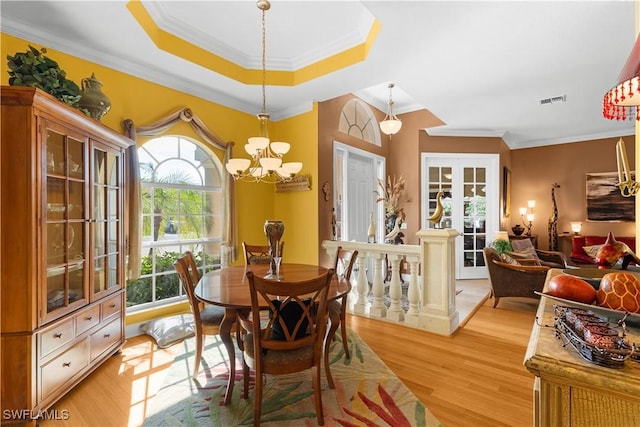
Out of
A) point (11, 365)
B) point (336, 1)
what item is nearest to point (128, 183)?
point (11, 365)

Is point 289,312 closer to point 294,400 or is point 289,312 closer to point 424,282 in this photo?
point 294,400

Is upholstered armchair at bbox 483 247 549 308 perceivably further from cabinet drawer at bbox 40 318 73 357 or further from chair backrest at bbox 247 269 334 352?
cabinet drawer at bbox 40 318 73 357

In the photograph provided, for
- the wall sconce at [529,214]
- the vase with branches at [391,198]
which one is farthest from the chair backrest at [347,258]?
the wall sconce at [529,214]

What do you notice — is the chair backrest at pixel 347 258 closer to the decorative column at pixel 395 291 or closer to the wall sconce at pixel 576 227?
the decorative column at pixel 395 291

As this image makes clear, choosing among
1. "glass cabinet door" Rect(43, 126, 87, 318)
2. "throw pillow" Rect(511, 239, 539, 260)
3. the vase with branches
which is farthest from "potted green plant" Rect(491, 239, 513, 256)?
"glass cabinet door" Rect(43, 126, 87, 318)

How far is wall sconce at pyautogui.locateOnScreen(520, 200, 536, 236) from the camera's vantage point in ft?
20.8

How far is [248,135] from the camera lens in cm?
409

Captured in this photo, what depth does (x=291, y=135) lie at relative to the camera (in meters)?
4.13

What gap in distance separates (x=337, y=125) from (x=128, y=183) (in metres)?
2.67

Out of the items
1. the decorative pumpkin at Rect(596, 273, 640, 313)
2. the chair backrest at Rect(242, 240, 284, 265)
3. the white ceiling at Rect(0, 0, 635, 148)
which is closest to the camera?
the decorative pumpkin at Rect(596, 273, 640, 313)

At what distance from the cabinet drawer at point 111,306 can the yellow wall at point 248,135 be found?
1.45 meters

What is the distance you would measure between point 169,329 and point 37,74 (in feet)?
7.50

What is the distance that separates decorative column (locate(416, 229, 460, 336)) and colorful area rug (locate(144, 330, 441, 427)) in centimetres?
92

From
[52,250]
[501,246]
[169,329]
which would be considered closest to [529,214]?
[501,246]
